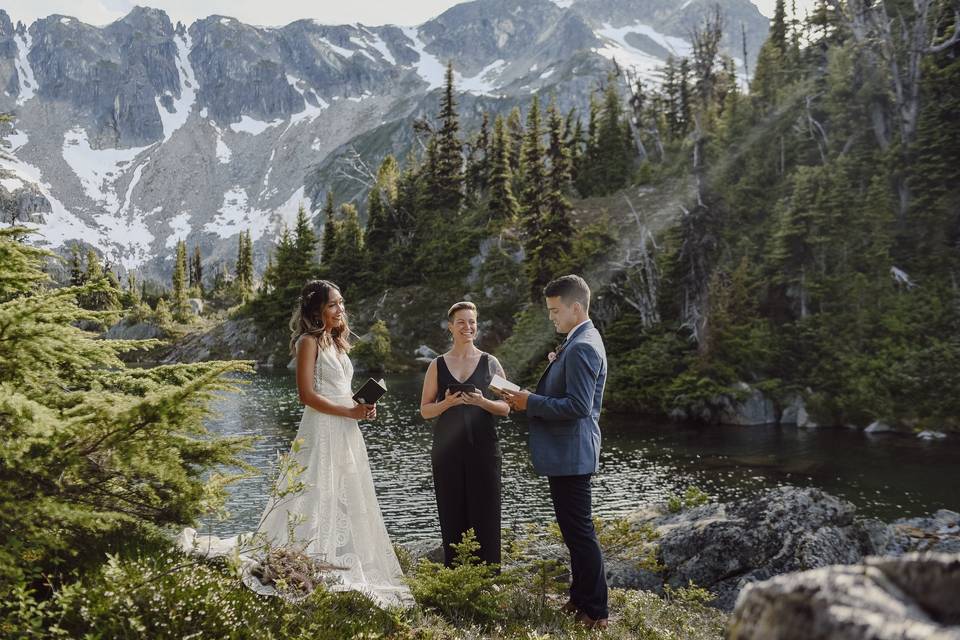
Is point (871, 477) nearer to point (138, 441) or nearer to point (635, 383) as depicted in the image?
point (635, 383)

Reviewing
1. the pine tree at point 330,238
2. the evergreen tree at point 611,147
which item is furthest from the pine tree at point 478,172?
the pine tree at point 330,238

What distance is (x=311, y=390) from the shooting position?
570 cm

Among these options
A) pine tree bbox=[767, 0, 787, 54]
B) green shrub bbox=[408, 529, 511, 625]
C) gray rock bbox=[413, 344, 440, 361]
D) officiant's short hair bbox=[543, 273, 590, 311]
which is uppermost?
pine tree bbox=[767, 0, 787, 54]

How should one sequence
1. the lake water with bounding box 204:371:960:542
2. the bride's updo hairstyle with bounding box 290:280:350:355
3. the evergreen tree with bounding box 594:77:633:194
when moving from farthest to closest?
1. the evergreen tree with bounding box 594:77:633:194
2. the lake water with bounding box 204:371:960:542
3. the bride's updo hairstyle with bounding box 290:280:350:355

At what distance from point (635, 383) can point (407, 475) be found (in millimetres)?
18621

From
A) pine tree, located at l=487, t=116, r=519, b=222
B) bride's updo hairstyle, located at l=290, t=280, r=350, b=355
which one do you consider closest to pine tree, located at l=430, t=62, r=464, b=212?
pine tree, located at l=487, t=116, r=519, b=222

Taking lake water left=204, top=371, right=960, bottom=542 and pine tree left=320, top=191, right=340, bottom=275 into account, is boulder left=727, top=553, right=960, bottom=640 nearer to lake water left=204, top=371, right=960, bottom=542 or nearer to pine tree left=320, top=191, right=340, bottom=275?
lake water left=204, top=371, right=960, bottom=542

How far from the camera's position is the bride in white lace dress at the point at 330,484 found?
18.1 ft

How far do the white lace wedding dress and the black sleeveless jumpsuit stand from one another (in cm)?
67

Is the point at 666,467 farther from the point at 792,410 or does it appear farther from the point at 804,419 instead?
the point at 792,410

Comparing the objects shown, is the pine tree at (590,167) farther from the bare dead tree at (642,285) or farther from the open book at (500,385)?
the open book at (500,385)

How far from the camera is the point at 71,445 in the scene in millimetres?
3740

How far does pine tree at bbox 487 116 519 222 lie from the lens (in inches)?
2618

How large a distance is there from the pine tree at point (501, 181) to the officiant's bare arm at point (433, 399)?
204ft
